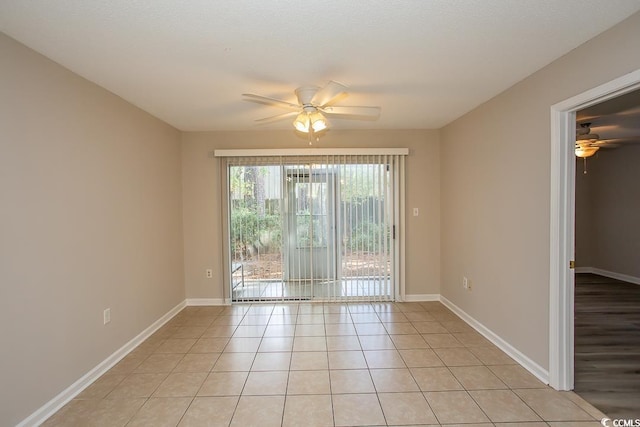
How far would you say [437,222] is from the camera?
4.29 metres

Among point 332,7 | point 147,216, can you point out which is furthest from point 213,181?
point 332,7

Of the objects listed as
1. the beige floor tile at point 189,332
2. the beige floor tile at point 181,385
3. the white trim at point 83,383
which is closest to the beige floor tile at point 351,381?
the beige floor tile at point 181,385

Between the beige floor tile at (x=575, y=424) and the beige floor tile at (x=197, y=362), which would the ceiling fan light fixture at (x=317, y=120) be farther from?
the beige floor tile at (x=575, y=424)

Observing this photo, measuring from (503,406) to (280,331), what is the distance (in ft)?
6.94

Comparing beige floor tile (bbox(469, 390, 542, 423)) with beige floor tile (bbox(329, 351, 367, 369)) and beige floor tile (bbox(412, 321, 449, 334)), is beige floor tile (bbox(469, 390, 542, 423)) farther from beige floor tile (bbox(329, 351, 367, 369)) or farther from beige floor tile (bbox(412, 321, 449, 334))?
beige floor tile (bbox(412, 321, 449, 334))

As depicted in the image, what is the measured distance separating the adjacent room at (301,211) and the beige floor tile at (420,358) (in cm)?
3

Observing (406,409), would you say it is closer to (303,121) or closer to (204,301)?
(303,121)

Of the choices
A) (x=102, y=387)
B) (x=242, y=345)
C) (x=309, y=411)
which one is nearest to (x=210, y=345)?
(x=242, y=345)

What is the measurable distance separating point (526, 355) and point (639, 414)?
680 mm

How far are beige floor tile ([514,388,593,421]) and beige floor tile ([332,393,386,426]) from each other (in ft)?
3.47

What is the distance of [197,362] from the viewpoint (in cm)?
268

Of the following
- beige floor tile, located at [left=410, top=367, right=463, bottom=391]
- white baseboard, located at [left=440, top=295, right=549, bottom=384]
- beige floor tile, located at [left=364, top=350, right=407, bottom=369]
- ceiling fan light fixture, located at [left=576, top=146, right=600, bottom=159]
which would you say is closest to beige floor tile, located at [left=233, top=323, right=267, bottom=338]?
beige floor tile, located at [left=364, top=350, right=407, bottom=369]

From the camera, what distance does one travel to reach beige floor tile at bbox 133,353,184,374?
8.41ft

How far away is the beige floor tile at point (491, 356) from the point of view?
2613mm
